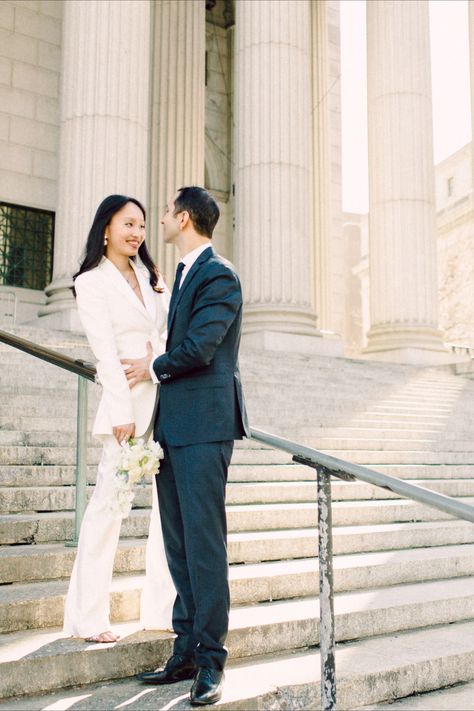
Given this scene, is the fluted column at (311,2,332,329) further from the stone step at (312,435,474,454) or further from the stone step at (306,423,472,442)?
the stone step at (312,435,474,454)

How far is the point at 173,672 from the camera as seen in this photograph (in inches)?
134

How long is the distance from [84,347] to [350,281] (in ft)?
118

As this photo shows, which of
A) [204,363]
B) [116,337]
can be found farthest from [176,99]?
[204,363]

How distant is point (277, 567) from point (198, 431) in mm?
1930

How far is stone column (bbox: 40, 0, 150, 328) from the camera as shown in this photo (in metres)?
11.8

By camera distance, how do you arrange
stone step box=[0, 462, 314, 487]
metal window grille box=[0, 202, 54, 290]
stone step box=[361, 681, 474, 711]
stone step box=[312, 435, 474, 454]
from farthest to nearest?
1. metal window grille box=[0, 202, 54, 290]
2. stone step box=[312, 435, 474, 454]
3. stone step box=[0, 462, 314, 487]
4. stone step box=[361, 681, 474, 711]

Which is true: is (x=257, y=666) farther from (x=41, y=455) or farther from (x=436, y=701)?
(x=41, y=455)

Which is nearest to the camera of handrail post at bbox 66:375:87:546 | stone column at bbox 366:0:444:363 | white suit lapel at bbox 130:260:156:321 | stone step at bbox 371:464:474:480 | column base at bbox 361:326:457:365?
white suit lapel at bbox 130:260:156:321

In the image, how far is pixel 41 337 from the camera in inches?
386

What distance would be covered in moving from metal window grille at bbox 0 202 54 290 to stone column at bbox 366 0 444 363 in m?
6.52

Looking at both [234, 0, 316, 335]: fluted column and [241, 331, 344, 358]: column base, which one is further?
[234, 0, 316, 335]: fluted column

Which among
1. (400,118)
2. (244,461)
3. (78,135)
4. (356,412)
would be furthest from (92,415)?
(400,118)

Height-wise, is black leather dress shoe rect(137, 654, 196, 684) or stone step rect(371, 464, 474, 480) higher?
stone step rect(371, 464, 474, 480)

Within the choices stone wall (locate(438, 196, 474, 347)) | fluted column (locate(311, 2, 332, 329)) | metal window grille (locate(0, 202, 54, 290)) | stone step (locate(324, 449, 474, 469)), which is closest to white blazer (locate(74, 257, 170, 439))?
stone step (locate(324, 449, 474, 469))
